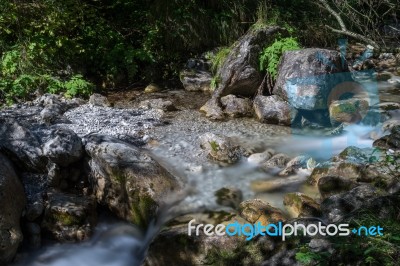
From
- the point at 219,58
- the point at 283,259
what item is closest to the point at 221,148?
the point at 283,259

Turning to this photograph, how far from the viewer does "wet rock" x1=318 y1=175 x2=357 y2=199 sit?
4312 mm

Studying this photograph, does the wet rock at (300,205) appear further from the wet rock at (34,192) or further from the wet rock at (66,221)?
the wet rock at (34,192)

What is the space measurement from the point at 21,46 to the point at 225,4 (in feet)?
14.3

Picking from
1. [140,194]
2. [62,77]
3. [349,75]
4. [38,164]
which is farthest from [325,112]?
[62,77]

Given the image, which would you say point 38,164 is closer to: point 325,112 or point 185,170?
point 185,170

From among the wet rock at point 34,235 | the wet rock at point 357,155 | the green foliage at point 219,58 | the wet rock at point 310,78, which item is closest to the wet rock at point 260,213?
the wet rock at point 357,155

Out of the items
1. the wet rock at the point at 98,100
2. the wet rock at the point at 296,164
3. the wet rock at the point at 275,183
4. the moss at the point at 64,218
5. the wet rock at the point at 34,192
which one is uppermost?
the wet rock at the point at 98,100

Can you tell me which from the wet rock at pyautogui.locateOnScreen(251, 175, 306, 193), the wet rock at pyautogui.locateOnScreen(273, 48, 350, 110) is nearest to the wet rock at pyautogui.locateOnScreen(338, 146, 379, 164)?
the wet rock at pyautogui.locateOnScreen(251, 175, 306, 193)

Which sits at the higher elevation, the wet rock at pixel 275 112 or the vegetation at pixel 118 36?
the vegetation at pixel 118 36

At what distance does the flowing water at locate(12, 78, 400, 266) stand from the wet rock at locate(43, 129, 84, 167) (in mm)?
952

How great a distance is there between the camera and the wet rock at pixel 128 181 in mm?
4508

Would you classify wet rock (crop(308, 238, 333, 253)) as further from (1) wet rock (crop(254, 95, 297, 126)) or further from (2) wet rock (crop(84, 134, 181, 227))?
(1) wet rock (crop(254, 95, 297, 126))

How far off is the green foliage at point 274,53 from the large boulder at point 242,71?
148 millimetres

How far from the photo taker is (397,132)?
5.41 m
